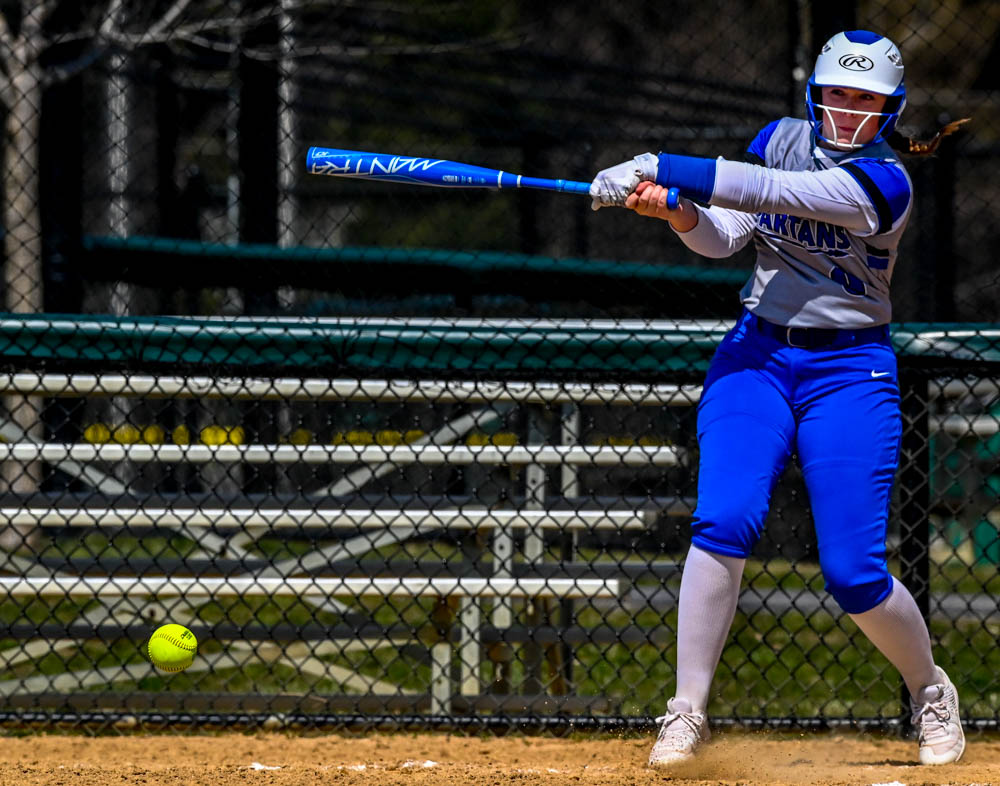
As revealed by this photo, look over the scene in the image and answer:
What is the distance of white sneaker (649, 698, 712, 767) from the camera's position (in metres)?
3.05

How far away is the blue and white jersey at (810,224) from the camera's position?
9.51ft

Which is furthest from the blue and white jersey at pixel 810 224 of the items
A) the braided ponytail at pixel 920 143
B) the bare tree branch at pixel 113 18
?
the bare tree branch at pixel 113 18

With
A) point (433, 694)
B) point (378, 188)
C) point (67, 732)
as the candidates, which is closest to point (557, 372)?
point (433, 694)

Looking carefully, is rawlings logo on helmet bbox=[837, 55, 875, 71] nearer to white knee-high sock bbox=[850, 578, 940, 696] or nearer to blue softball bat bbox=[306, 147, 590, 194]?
blue softball bat bbox=[306, 147, 590, 194]

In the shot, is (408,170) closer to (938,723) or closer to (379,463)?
(379,463)

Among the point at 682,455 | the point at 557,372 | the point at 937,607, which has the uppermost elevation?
the point at 557,372

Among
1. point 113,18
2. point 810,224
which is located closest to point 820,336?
point 810,224

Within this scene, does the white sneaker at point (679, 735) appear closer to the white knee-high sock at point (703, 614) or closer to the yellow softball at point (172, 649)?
the white knee-high sock at point (703, 614)

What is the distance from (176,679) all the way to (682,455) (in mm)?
2147

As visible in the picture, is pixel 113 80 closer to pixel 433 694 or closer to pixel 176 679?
pixel 176 679

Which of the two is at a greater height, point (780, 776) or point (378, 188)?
point (378, 188)

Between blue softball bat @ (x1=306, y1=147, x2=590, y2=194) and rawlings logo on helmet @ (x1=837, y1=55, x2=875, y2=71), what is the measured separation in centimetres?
70

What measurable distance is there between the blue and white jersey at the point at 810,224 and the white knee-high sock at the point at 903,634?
0.69m

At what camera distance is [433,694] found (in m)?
4.20
